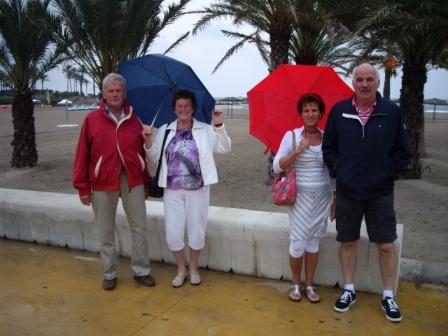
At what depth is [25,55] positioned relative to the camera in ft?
34.9

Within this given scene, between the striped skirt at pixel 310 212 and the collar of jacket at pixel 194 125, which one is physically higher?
the collar of jacket at pixel 194 125

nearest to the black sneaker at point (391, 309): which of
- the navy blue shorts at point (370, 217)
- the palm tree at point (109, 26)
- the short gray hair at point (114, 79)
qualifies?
the navy blue shorts at point (370, 217)

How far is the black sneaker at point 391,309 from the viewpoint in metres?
3.35

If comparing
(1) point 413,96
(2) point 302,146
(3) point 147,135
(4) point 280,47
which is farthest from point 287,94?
(1) point 413,96

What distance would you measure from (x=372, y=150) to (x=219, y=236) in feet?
5.85

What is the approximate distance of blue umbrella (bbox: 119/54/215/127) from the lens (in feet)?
13.0

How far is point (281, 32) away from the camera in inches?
326

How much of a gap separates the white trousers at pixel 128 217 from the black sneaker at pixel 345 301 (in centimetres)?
168

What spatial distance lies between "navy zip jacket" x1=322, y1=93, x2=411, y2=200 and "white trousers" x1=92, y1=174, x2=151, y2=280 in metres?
1.74

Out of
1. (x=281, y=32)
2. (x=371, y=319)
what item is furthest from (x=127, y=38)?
(x=371, y=319)

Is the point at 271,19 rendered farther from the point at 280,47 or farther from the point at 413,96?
the point at 413,96

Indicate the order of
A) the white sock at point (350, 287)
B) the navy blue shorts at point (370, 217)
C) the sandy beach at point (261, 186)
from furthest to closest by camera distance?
the sandy beach at point (261, 186) < the white sock at point (350, 287) < the navy blue shorts at point (370, 217)

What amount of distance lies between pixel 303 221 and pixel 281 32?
18.2 ft

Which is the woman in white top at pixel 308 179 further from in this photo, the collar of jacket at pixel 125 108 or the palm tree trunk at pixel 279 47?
the palm tree trunk at pixel 279 47
